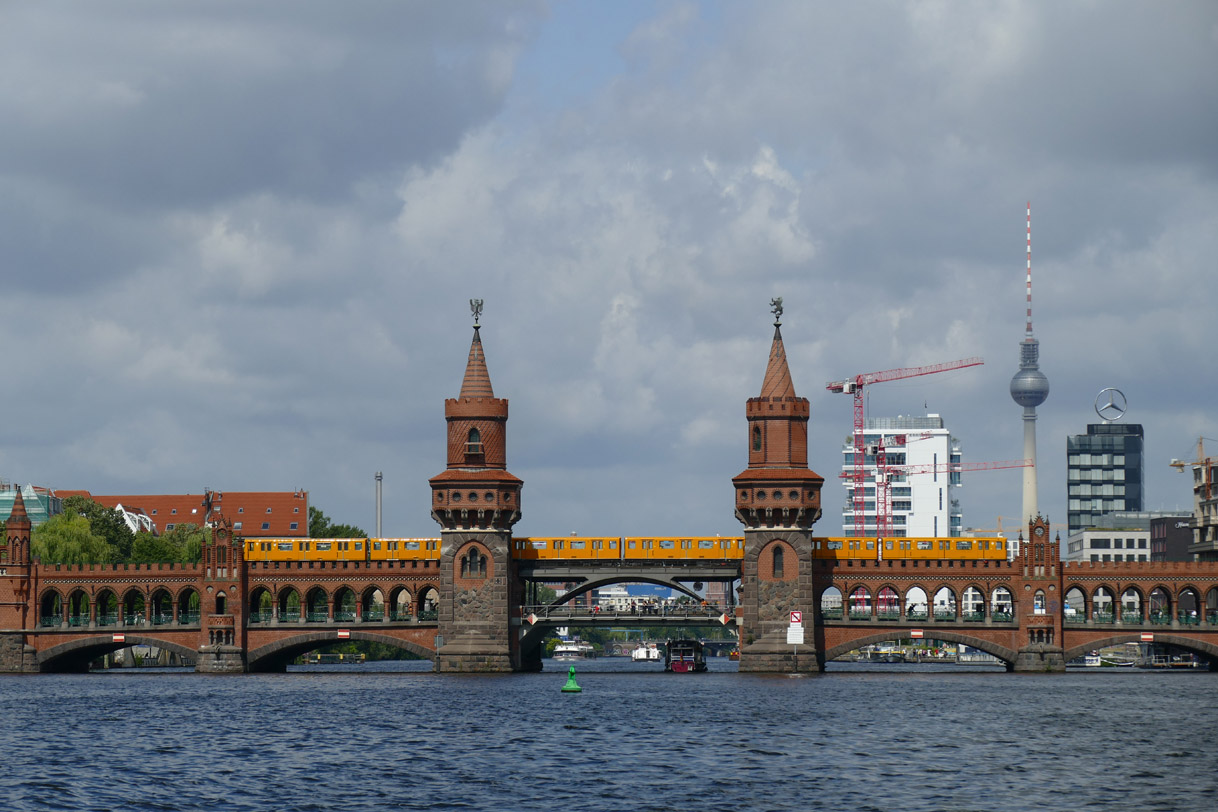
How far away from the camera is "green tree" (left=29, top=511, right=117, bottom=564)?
174000mm

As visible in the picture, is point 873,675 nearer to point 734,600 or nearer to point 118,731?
point 734,600

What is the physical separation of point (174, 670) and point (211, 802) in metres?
109

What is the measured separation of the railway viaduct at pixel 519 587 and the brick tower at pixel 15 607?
0.12 m

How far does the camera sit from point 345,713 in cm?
10831

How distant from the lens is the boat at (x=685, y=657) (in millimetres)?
172375

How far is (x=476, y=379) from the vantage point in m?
152

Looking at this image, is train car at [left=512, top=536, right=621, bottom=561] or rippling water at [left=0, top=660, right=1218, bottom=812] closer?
rippling water at [left=0, top=660, right=1218, bottom=812]

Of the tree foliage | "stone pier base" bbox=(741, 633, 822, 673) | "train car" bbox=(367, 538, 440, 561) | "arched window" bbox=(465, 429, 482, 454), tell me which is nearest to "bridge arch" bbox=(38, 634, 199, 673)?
the tree foliage

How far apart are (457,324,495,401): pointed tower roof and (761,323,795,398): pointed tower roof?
2227 centimetres

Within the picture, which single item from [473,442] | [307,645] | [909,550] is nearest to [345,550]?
[307,645]

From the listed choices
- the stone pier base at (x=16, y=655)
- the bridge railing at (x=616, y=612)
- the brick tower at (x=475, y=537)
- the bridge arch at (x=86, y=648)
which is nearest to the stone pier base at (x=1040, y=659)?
the bridge railing at (x=616, y=612)

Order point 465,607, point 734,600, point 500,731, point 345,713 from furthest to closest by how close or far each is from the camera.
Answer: point 734,600 → point 465,607 → point 345,713 → point 500,731


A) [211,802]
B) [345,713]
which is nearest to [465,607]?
[345,713]

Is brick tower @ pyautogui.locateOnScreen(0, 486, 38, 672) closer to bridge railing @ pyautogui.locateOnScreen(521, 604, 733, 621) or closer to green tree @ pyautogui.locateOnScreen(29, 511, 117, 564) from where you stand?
green tree @ pyautogui.locateOnScreen(29, 511, 117, 564)
